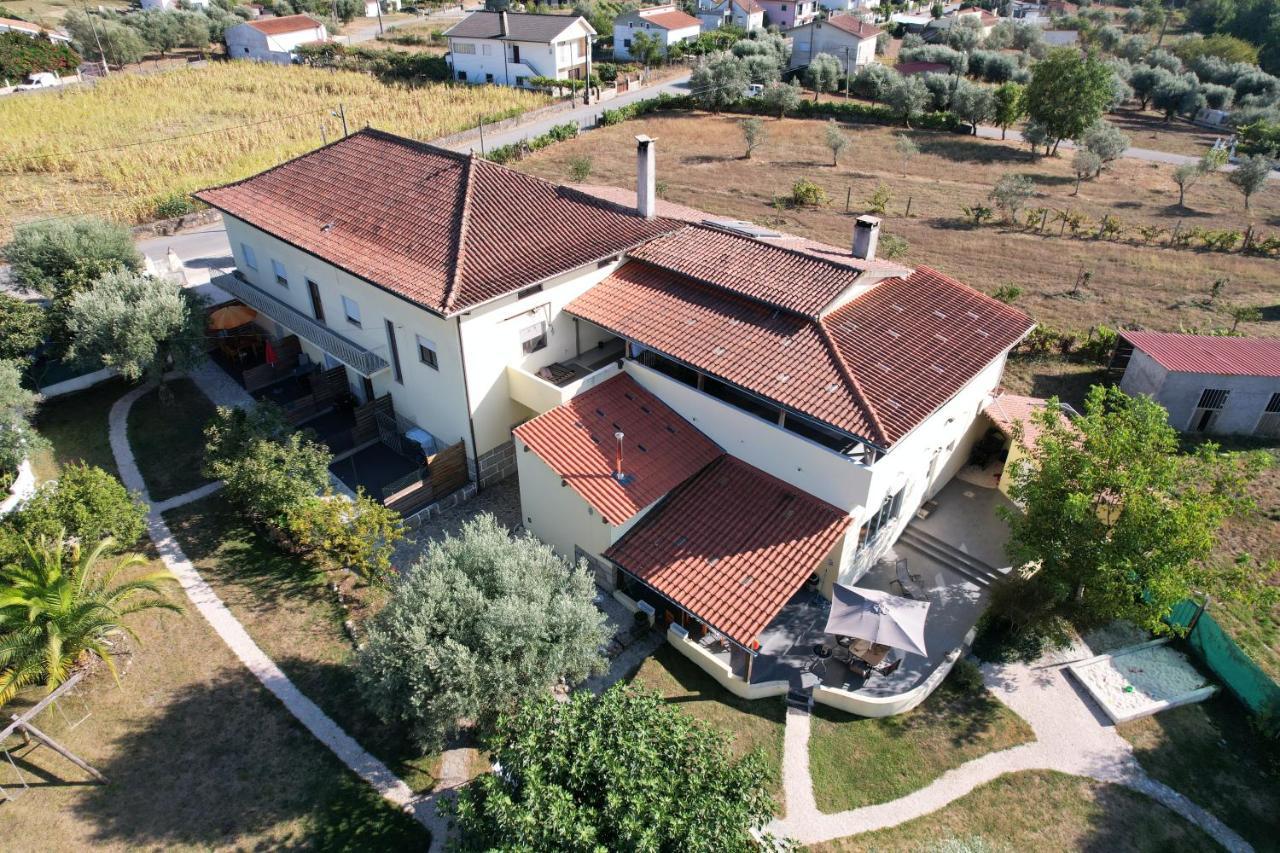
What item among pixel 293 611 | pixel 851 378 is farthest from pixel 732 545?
pixel 293 611

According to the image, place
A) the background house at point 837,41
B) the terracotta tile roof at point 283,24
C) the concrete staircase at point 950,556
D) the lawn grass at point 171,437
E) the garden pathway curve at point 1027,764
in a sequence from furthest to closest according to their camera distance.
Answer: the terracotta tile roof at point 283,24 → the background house at point 837,41 → the lawn grass at point 171,437 → the concrete staircase at point 950,556 → the garden pathway curve at point 1027,764

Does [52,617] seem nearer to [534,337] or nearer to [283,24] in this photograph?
[534,337]

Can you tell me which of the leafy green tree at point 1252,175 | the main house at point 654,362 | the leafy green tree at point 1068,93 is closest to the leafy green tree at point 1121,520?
the main house at point 654,362

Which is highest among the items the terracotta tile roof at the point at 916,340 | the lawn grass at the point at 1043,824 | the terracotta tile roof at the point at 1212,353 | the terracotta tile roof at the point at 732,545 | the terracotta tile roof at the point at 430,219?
the terracotta tile roof at the point at 430,219

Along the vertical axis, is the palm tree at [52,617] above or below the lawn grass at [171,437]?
above

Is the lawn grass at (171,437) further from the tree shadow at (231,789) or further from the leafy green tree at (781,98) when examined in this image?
the leafy green tree at (781,98)

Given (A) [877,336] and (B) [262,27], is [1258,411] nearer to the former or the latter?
(A) [877,336]

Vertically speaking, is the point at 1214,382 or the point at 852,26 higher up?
the point at 852,26

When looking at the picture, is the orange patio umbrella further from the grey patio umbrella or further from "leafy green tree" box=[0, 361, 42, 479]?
the grey patio umbrella
